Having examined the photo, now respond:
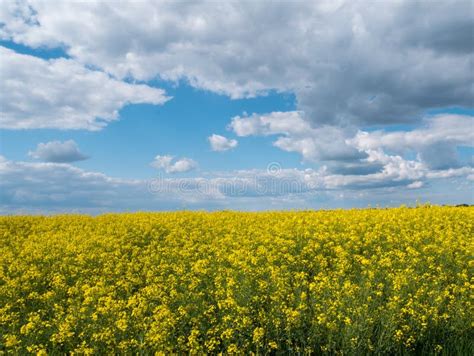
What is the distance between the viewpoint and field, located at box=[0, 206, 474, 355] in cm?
800

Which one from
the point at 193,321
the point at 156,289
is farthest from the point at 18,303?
the point at 193,321

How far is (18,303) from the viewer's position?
1120 cm

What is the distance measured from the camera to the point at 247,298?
29.9ft

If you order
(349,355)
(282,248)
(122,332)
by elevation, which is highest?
(282,248)

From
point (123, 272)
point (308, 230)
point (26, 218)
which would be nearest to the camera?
point (123, 272)

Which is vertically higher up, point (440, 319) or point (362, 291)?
point (362, 291)

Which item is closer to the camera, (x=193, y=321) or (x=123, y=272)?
(x=193, y=321)

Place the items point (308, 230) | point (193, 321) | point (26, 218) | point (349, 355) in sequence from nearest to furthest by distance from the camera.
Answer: point (349, 355) → point (193, 321) → point (308, 230) → point (26, 218)

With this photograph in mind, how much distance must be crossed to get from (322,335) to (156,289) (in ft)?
12.2

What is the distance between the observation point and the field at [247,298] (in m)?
8.00

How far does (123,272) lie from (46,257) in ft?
8.79

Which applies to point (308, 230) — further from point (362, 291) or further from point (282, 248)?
point (362, 291)

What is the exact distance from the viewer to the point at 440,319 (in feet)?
30.4

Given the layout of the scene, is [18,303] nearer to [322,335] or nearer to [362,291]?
[322,335]
